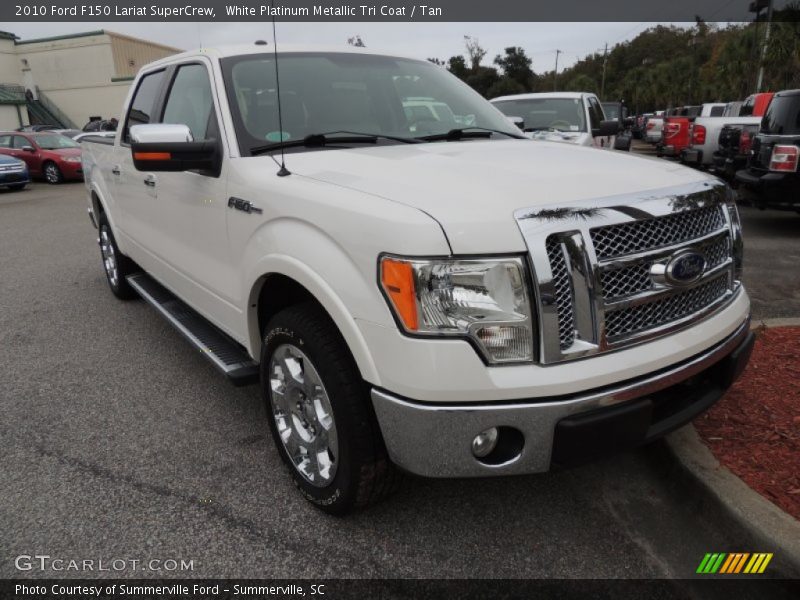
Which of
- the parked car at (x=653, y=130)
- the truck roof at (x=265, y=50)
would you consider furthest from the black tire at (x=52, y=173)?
the parked car at (x=653, y=130)

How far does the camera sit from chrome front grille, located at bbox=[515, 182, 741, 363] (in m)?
1.95

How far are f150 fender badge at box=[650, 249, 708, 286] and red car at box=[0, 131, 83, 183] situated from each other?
18.9m

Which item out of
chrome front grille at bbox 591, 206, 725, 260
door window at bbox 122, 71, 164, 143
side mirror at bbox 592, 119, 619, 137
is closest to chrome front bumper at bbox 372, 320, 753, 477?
chrome front grille at bbox 591, 206, 725, 260

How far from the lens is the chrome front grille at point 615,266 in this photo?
6.40 feet

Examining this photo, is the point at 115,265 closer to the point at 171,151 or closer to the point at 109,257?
the point at 109,257

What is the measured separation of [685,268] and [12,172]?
17980mm

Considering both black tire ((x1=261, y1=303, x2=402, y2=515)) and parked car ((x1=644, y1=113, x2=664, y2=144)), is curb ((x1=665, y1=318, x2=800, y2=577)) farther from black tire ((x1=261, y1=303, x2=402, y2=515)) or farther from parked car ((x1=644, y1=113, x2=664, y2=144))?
parked car ((x1=644, y1=113, x2=664, y2=144))

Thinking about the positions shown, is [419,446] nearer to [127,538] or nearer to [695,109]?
[127,538]

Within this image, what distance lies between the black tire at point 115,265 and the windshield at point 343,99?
279cm

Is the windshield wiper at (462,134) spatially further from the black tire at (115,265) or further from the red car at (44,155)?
the red car at (44,155)

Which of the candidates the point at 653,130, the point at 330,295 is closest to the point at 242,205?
the point at 330,295

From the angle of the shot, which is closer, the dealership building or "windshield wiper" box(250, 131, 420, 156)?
"windshield wiper" box(250, 131, 420, 156)

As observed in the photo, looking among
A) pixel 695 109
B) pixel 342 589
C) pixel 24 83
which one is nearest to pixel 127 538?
pixel 342 589

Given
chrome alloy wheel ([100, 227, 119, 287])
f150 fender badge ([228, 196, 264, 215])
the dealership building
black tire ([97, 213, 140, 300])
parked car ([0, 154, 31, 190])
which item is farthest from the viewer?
the dealership building
